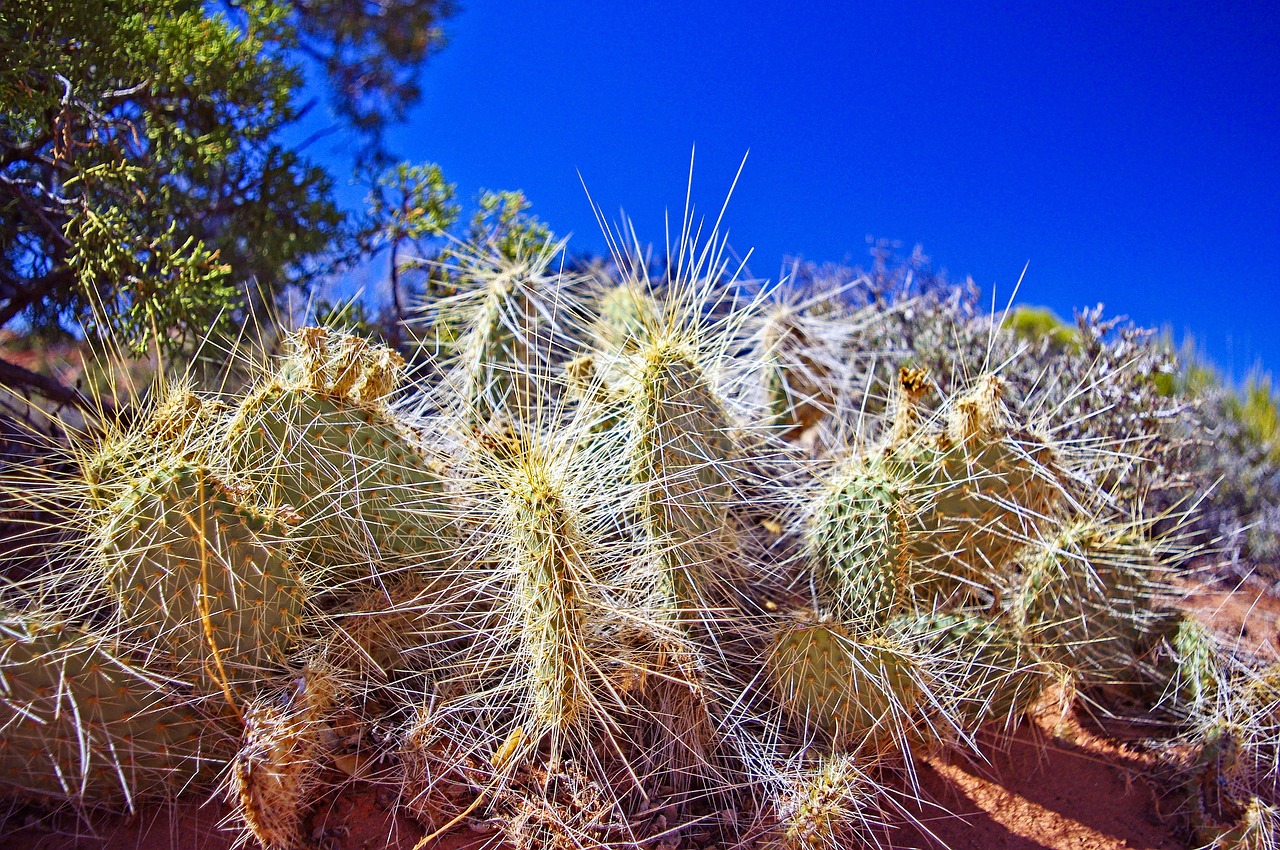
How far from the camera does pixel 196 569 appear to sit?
80.7 inches

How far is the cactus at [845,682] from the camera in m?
2.35

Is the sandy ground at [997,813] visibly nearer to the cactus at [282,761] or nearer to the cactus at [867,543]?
the cactus at [282,761]

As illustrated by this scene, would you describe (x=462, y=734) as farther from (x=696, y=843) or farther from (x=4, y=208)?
(x=4, y=208)

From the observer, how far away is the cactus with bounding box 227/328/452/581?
2400 mm

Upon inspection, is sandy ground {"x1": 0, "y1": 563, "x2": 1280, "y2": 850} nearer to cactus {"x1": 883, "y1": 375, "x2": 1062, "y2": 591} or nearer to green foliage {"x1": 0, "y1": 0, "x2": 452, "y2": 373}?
cactus {"x1": 883, "y1": 375, "x2": 1062, "y2": 591}

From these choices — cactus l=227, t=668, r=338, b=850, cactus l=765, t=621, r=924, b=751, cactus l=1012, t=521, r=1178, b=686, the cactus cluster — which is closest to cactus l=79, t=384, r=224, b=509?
the cactus cluster

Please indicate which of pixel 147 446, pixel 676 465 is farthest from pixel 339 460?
pixel 676 465

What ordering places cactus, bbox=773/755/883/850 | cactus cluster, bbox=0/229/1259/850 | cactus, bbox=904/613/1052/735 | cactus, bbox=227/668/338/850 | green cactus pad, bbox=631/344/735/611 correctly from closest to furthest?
1. cactus, bbox=227/668/338/850
2. cactus cluster, bbox=0/229/1259/850
3. cactus, bbox=773/755/883/850
4. green cactus pad, bbox=631/344/735/611
5. cactus, bbox=904/613/1052/735

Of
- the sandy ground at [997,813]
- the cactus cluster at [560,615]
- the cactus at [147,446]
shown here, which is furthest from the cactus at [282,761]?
the cactus at [147,446]

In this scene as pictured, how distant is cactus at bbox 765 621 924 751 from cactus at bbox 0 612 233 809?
1515 mm

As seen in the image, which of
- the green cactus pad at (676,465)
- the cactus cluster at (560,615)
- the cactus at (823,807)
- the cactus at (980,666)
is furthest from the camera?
the cactus at (980,666)

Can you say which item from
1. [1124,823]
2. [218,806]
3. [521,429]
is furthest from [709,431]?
[1124,823]

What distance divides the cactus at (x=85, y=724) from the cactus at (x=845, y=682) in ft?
4.97

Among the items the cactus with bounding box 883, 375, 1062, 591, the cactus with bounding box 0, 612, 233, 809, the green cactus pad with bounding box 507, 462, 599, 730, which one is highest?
the cactus with bounding box 883, 375, 1062, 591
